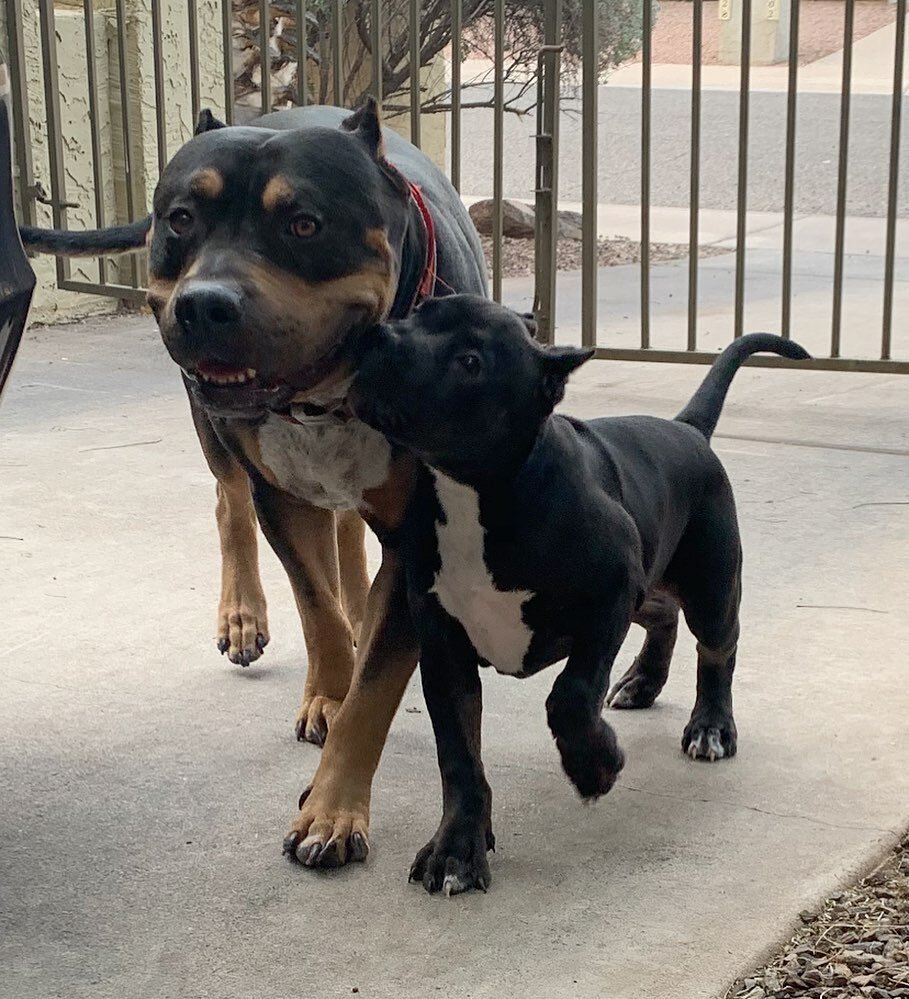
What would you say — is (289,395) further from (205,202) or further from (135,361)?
(135,361)

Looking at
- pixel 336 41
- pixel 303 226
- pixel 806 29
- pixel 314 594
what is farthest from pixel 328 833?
pixel 806 29

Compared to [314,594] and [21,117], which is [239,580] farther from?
[21,117]

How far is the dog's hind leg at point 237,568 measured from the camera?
4.27 m

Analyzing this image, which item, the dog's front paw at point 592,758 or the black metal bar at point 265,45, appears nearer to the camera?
the dog's front paw at point 592,758

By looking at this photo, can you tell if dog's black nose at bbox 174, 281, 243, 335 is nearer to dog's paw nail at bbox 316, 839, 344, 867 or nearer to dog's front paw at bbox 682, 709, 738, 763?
dog's paw nail at bbox 316, 839, 344, 867

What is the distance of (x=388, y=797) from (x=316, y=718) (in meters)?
0.36

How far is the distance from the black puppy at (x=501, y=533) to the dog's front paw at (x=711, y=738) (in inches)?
19.5

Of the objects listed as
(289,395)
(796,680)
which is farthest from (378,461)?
(796,680)

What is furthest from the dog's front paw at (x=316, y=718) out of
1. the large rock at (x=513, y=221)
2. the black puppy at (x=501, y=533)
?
the large rock at (x=513, y=221)

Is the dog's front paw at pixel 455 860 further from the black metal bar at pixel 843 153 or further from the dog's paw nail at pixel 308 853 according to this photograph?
the black metal bar at pixel 843 153

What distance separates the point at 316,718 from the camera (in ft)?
12.4

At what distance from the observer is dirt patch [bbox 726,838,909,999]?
268 cm

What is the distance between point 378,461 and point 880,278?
8006 mm

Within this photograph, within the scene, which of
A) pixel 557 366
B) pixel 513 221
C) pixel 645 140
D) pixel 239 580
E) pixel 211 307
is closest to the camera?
pixel 211 307
